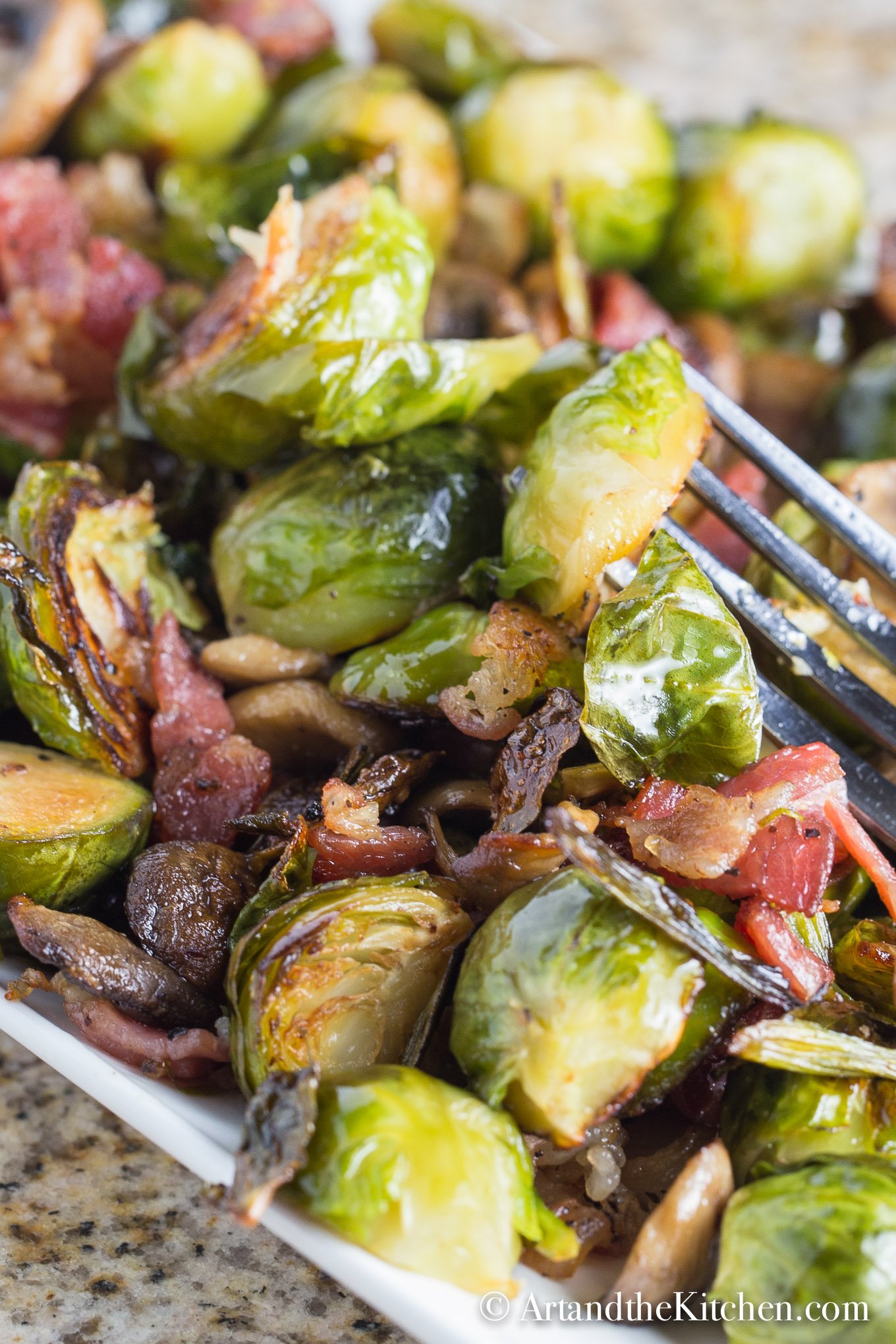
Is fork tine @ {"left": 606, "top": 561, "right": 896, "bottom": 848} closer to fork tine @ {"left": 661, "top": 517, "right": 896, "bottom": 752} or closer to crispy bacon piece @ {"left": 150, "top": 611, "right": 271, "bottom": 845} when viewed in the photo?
fork tine @ {"left": 661, "top": 517, "right": 896, "bottom": 752}

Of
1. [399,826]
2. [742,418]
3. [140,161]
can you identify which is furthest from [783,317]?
[399,826]

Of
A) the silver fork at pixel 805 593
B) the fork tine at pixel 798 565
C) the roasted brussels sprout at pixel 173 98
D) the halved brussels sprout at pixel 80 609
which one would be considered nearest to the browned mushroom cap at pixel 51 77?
the roasted brussels sprout at pixel 173 98

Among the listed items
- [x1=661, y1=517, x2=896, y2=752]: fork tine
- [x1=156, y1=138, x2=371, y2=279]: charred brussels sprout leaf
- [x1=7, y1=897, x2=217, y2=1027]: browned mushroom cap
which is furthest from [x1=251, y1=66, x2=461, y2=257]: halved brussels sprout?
[x1=7, y1=897, x2=217, y2=1027]: browned mushroom cap

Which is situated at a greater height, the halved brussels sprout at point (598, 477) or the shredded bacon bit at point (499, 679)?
the halved brussels sprout at point (598, 477)

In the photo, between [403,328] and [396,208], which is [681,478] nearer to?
[403,328]

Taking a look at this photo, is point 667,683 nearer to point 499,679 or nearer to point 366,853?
point 499,679

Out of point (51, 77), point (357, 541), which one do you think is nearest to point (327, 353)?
point (357, 541)

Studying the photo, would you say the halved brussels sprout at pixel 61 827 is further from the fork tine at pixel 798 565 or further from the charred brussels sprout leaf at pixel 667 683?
the fork tine at pixel 798 565
